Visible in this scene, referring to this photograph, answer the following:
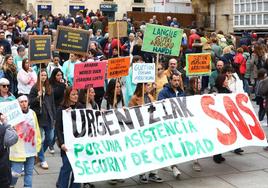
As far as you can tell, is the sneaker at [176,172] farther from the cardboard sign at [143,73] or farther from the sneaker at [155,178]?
the cardboard sign at [143,73]

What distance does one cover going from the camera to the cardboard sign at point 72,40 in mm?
10375

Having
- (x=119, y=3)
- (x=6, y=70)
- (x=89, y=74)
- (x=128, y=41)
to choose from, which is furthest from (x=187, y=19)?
(x=89, y=74)

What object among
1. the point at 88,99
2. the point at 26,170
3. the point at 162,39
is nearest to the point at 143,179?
the point at 88,99

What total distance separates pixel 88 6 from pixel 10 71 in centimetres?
3045

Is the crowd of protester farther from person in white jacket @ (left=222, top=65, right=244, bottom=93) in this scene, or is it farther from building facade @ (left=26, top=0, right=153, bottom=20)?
building facade @ (left=26, top=0, right=153, bottom=20)

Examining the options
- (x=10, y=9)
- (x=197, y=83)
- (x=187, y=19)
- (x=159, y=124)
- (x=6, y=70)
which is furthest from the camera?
(x=10, y=9)

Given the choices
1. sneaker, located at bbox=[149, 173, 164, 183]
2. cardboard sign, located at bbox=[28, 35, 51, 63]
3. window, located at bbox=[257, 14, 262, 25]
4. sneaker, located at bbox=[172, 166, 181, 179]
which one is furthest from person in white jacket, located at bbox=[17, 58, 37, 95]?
window, located at bbox=[257, 14, 262, 25]

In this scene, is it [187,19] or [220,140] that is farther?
[187,19]

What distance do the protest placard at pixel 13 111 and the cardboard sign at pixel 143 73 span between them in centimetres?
280

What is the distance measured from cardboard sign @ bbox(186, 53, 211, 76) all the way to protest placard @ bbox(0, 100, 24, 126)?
407cm

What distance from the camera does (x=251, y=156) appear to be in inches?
384

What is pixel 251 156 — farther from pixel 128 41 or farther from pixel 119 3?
pixel 119 3

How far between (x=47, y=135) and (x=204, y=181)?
2796mm

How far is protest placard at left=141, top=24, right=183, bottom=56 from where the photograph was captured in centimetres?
1038
